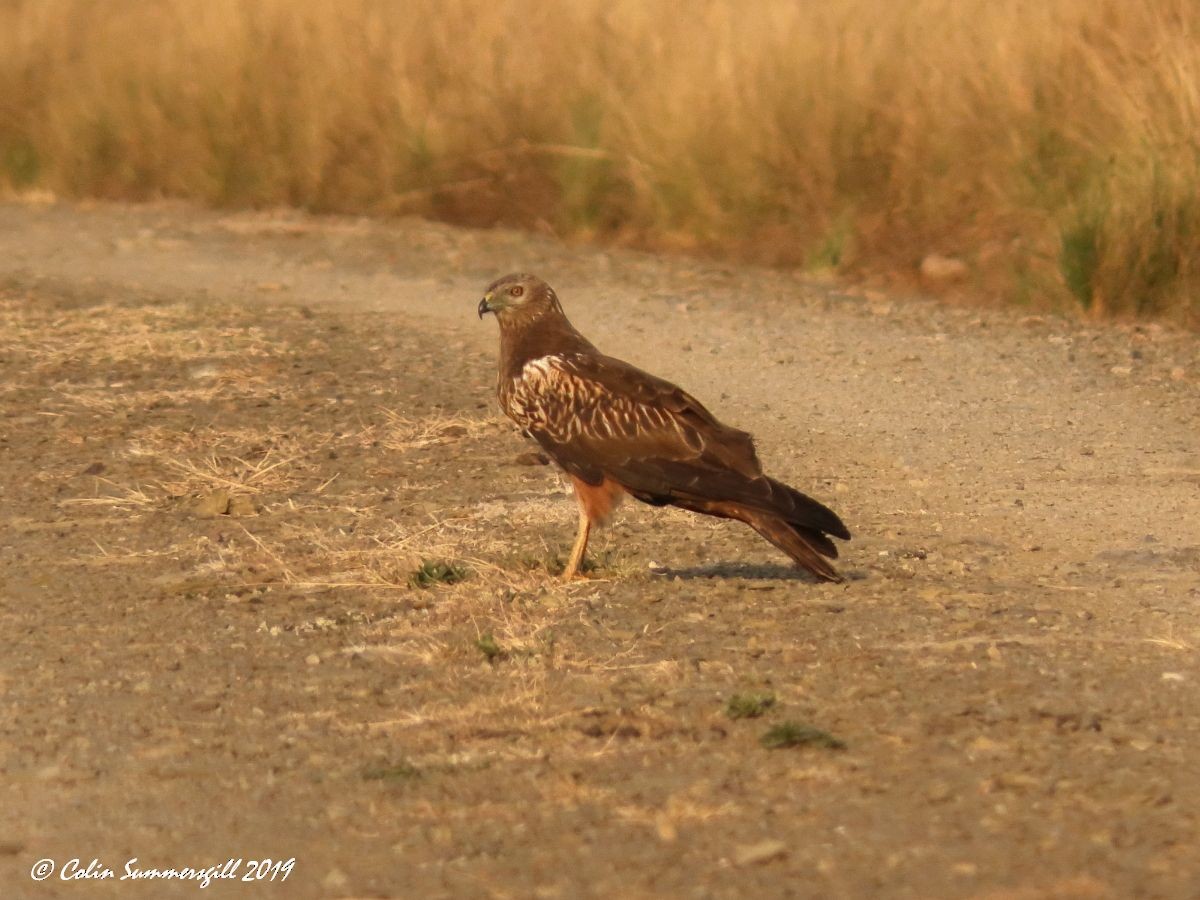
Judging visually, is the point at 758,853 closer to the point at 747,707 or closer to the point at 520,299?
the point at 747,707

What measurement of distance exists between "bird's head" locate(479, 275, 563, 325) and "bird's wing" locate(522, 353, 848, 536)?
363mm

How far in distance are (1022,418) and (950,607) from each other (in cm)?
299

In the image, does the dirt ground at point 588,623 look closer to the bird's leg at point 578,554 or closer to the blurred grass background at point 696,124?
the bird's leg at point 578,554

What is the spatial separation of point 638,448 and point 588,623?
0.63 metres

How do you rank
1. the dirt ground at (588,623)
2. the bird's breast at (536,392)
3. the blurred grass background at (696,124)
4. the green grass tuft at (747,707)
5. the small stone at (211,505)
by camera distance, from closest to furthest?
the dirt ground at (588,623)
the green grass tuft at (747,707)
the bird's breast at (536,392)
the small stone at (211,505)
the blurred grass background at (696,124)

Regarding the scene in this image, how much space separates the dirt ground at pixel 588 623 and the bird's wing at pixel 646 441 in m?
0.30

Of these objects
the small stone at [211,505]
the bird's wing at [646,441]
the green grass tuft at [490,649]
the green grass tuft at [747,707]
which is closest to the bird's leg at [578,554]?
the bird's wing at [646,441]

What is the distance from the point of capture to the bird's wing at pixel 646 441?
6.02 meters

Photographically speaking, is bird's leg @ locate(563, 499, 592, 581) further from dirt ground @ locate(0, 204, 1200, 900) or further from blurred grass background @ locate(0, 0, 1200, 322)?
blurred grass background @ locate(0, 0, 1200, 322)

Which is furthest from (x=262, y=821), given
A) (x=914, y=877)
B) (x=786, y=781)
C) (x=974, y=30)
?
(x=974, y=30)

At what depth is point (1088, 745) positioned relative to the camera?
4.75 metres

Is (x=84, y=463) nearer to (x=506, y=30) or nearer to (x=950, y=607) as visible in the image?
(x=950, y=607)

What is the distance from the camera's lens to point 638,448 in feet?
20.6

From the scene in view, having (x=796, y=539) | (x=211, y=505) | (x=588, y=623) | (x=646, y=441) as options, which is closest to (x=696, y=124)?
(x=211, y=505)
